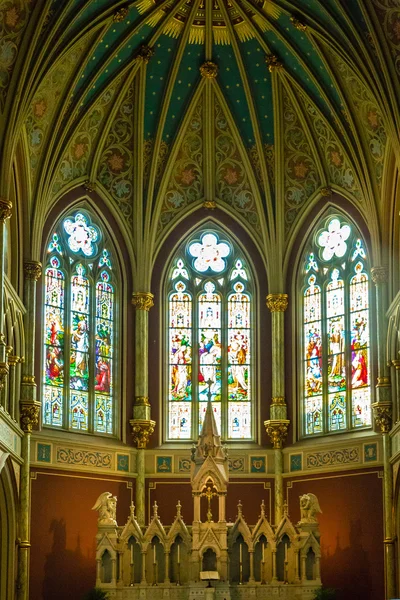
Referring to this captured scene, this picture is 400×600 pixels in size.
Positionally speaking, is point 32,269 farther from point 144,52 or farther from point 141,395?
point 144,52

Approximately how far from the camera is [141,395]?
120 feet

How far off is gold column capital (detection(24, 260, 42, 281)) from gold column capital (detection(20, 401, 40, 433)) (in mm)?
3176

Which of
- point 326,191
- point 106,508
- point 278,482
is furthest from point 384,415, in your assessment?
point 106,508

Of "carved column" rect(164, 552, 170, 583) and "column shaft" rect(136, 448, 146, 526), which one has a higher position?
"column shaft" rect(136, 448, 146, 526)

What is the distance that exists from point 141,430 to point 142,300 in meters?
3.44

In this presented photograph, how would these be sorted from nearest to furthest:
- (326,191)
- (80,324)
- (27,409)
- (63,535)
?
1. (27,409)
2. (63,535)
3. (80,324)
4. (326,191)

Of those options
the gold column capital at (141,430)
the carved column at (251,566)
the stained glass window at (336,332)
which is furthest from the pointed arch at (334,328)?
the carved column at (251,566)

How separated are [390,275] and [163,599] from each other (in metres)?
9.70

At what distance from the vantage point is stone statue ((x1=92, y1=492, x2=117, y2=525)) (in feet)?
109

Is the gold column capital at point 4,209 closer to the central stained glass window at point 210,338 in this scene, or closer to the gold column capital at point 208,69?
the central stained glass window at point 210,338

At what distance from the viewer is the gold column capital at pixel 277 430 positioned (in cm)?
3628

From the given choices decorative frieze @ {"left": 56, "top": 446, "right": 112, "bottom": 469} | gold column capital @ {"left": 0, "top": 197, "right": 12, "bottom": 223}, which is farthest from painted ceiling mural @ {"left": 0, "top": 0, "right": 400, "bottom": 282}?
decorative frieze @ {"left": 56, "top": 446, "right": 112, "bottom": 469}

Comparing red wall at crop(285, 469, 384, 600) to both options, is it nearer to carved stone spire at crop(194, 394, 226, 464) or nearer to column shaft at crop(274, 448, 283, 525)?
column shaft at crop(274, 448, 283, 525)

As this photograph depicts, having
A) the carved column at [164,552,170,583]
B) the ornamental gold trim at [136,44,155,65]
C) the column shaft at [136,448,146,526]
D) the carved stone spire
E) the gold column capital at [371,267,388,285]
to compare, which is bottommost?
the carved column at [164,552,170,583]
